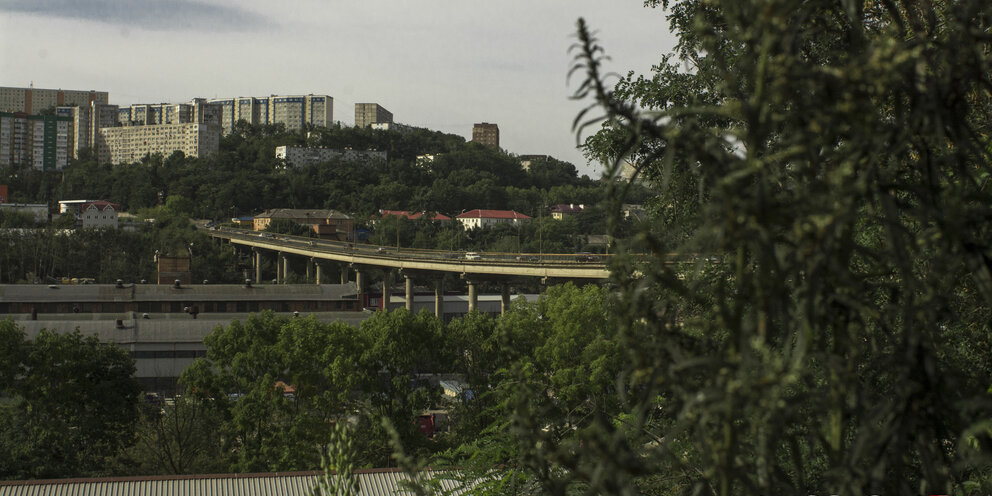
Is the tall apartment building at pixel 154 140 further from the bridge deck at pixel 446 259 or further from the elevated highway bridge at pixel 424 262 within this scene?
the bridge deck at pixel 446 259

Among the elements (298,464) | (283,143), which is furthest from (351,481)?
(283,143)

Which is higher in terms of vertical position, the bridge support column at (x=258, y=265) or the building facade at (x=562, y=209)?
the building facade at (x=562, y=209)

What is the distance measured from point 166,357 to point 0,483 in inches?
826

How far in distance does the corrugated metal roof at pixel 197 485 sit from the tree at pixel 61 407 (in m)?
7.84

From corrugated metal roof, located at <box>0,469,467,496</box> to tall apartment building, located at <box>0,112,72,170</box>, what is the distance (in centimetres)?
14266

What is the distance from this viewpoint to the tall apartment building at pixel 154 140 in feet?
510

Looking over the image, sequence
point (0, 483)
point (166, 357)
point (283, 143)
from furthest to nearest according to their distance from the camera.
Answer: point (283, 143) < point (166, 357) < point (0, 483)

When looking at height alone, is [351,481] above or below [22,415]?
above

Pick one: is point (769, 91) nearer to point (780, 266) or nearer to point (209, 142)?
point (780, 266)

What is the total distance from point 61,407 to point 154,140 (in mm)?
151185

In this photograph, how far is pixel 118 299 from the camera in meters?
45.6

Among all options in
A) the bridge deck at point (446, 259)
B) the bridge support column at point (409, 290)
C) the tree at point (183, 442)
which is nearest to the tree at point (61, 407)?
the tree at point (183, 442)

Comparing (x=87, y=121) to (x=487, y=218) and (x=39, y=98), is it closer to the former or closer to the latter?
(x=39, y=98)

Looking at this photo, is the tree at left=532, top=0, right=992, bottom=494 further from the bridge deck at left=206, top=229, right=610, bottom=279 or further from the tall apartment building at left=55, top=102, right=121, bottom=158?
the tall apartment building at left=55, top=102, right=121, bottom=158
